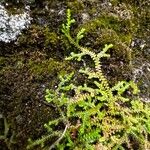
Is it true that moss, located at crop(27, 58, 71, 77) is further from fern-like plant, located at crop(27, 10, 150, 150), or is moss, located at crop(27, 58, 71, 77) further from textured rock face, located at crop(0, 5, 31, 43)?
textured rock face, located at crop(0, 5, 31, 43)

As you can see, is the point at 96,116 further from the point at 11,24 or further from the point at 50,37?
the point at 11,24

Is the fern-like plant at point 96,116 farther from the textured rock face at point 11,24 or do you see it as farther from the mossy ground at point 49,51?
the textured rock face at point 11,24

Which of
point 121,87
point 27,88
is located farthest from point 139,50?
point 27,88

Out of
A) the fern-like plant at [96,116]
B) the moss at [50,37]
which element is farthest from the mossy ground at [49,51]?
the fern-like plant at [96,116]

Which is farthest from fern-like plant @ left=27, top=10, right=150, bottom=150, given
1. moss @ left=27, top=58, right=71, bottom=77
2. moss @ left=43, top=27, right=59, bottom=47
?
moss @ left=43, top=27, right=59, bottom=47

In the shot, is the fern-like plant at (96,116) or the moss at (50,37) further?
the moss at (50,37)

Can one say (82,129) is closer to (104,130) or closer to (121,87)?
(104,130)
